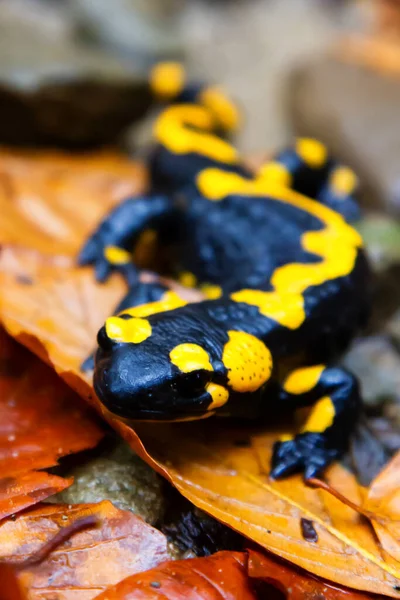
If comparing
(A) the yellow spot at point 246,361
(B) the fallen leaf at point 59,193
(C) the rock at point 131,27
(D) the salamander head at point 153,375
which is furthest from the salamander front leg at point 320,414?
(C) the rock at point 131,27

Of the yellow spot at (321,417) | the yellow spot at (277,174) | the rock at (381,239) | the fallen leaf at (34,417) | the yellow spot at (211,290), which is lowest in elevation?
the yellow spot at (211,290)

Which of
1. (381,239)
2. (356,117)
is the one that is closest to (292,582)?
(381,239)

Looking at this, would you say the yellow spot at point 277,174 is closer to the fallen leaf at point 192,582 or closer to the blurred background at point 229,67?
the blurred background at point 229,67

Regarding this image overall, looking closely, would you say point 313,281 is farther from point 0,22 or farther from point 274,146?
point 0,22

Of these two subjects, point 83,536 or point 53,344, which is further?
point 53,344

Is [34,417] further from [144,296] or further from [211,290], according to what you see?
[211,290]

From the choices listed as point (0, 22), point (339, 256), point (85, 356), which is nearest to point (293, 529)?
point (85, 356)

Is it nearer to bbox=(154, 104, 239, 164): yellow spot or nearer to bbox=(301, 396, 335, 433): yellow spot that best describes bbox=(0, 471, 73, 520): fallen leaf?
bbox=(301, 396, 335, 433): yellow spot
